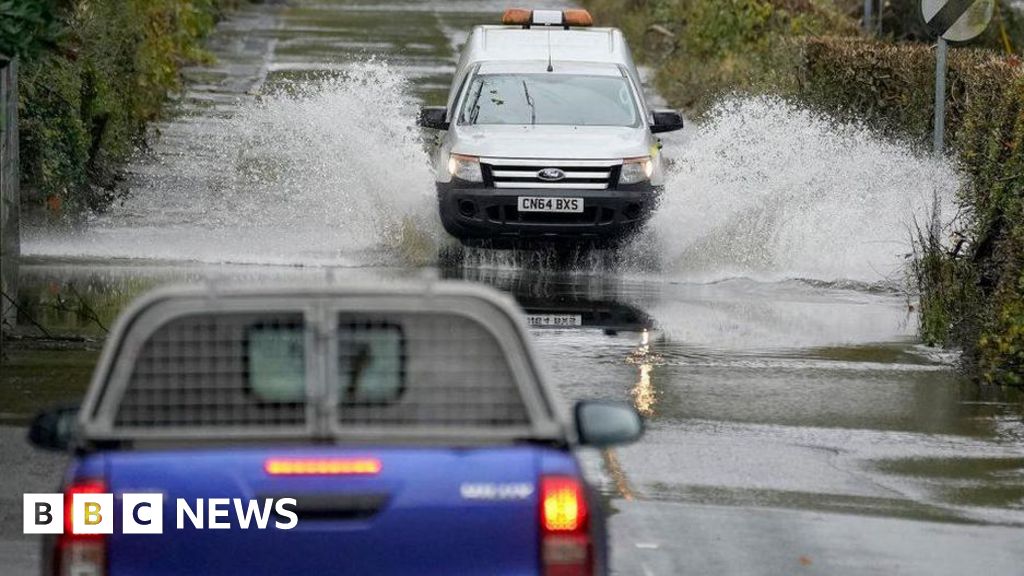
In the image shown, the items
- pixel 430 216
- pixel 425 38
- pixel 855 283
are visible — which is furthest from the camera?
pixel 425 38

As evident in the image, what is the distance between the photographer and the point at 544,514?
5262 mm

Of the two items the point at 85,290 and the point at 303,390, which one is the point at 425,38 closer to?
the point at 85,290

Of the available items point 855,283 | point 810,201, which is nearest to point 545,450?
point 855,283

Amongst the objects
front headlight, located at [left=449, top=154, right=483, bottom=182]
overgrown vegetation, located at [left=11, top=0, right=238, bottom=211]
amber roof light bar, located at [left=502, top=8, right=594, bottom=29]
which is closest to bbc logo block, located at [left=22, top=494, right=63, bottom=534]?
overgrown vegetation, located at [left=11, top=0, right=238, bottom=211]

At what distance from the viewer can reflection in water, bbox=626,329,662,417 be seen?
11.6m

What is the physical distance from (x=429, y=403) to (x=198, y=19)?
2567cm

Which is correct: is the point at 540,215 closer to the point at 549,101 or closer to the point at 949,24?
the point at 549,101

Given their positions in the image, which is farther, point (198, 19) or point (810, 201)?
point (198, 19)

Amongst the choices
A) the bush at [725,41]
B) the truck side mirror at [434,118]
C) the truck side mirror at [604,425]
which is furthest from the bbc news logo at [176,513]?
the bush at [725,41]

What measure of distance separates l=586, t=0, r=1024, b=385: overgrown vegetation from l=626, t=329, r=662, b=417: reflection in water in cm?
191

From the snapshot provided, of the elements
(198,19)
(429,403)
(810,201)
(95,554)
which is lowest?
(95,554)

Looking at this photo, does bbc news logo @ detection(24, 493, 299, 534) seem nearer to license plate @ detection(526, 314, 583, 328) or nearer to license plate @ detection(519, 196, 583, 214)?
license plate @ detection(526, 314, 583, 328)

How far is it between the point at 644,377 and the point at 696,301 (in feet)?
11.1

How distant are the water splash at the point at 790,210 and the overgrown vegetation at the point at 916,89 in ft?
2.22
